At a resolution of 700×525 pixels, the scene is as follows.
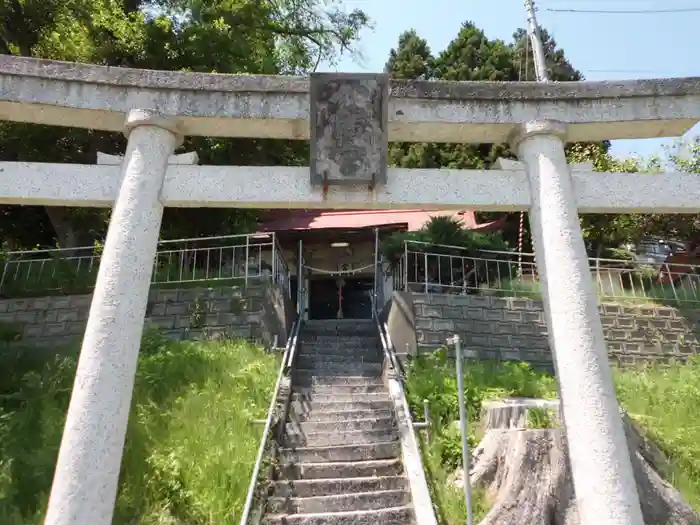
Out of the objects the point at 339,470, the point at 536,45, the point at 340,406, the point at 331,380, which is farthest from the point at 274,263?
the point at 536,45

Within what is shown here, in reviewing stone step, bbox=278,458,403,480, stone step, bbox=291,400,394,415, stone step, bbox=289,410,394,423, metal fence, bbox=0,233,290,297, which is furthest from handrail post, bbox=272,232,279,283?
stone step, bbox=278,458,403,480

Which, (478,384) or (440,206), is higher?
(440,206)

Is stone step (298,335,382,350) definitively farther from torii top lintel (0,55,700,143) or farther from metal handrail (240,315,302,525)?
torii top lintel (0,55,700,143)

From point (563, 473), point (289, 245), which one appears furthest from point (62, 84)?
point (289, 245)

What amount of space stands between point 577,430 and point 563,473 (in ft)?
3.94

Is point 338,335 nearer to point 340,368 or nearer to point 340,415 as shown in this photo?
point 340,368

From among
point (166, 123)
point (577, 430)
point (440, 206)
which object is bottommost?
point (577, 430)

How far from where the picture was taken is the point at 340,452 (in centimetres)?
684

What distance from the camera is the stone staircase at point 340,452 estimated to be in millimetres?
5824

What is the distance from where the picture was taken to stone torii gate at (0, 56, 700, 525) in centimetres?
488

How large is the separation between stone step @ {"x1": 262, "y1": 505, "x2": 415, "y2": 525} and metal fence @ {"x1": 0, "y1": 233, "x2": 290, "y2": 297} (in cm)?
527

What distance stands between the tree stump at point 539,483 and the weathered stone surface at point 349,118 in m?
3.11

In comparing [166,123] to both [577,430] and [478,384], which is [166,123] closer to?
[577,430]

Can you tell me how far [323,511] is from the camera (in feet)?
19.3
